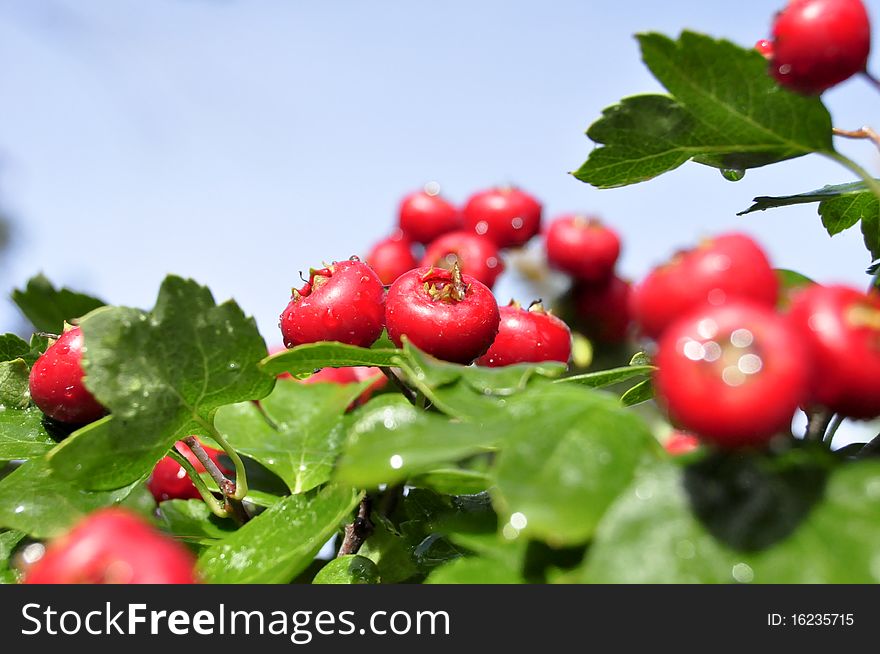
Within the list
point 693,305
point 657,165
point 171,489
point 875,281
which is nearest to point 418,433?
point 693,305

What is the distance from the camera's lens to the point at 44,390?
1.18 meters

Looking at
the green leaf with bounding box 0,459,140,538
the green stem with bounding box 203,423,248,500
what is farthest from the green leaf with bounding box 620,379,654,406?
the green leaf with bounding box 0,459,140,538

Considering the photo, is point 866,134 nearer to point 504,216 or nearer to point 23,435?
point 23,435

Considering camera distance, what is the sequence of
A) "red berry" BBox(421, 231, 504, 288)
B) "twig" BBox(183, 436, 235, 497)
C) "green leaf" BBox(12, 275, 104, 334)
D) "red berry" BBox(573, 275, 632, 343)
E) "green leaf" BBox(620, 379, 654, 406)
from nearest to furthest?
"green leaf" BBox(620, 379, 654, 406), "twig" BBox(183, 436, 235, 497), "green leaf" BBox(12, 275, 104, 334), "red berry" BBox(421, 231, 504, 288), "red berry" BBox(573, 275, 632, 343)

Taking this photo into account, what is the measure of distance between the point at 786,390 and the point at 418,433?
0.28 metres

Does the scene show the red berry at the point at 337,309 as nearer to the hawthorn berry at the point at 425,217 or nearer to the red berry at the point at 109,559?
the red berry at the point at 109,559

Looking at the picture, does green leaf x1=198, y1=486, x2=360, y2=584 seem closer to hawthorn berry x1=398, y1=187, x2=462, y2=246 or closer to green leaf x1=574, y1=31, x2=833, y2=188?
green leaf x1=574, y1=31, x2=833, y2=188

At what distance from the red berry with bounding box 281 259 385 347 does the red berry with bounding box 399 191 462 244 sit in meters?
2.18

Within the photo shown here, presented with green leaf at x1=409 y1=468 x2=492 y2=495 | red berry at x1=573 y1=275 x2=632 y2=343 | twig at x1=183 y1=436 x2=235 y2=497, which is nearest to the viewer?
green leaf at x1=409 y1=468 x2=492 y2=495

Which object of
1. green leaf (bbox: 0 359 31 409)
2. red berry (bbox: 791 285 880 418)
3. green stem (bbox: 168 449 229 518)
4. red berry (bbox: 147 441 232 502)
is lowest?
red berry (bbox: 147 441 232 502)

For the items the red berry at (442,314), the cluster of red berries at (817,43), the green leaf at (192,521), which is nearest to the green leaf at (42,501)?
the green leaf at (192,521)

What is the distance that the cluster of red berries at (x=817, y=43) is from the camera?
3.08 ft

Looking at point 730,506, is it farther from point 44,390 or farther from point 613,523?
point 44,390

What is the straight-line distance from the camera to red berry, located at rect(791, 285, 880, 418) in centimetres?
66
